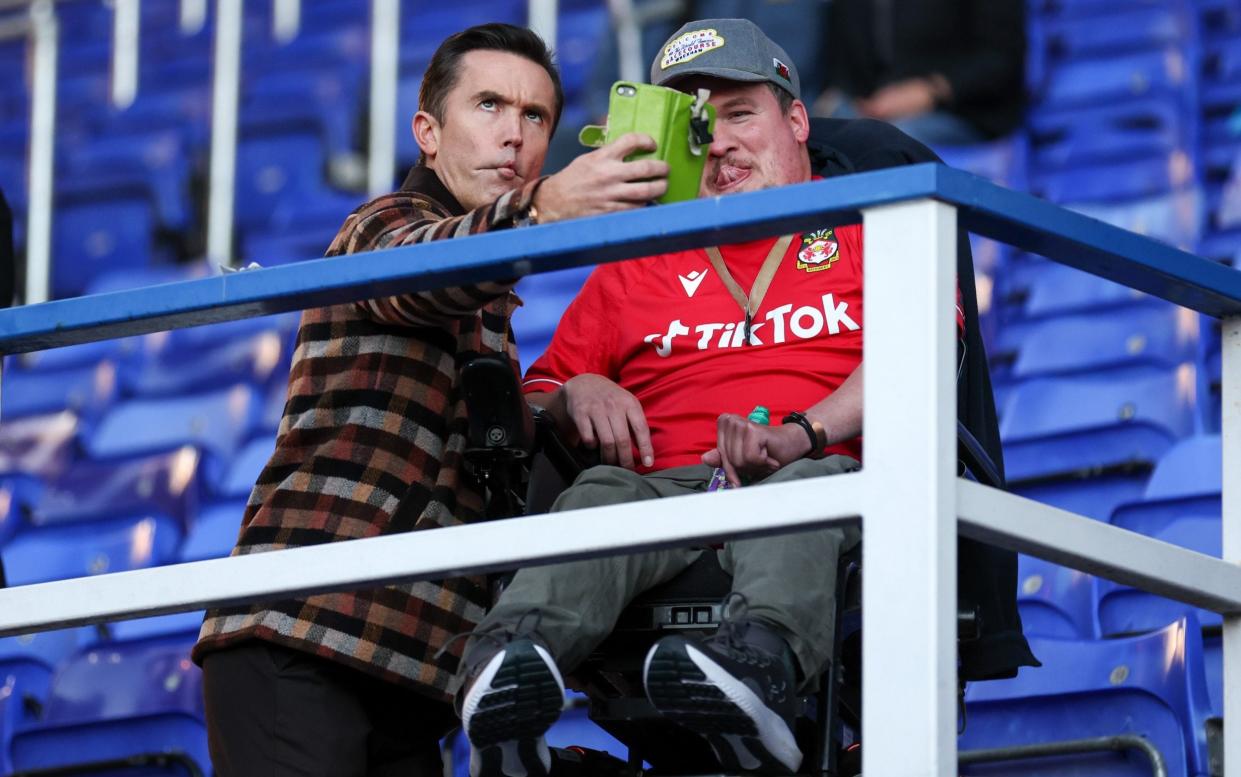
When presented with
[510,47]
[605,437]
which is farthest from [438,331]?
[510,47]

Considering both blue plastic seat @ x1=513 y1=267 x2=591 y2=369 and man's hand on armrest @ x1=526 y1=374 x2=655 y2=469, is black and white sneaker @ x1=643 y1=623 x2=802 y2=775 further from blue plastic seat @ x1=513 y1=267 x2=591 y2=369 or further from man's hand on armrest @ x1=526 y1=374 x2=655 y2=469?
blue plastic seat @ x1=513 y1=267 x2=591 y2=369

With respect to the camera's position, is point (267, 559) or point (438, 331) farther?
point (438, 331)

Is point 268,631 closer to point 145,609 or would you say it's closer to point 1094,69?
point 145,609

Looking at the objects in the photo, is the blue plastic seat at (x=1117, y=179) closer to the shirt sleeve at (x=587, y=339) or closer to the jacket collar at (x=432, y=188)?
the shirt sleeve at (x=587, y=339)

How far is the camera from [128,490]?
515cm

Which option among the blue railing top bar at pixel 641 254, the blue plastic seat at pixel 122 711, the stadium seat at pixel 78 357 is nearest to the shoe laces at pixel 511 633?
the blue railing top bar at pixel 641 254

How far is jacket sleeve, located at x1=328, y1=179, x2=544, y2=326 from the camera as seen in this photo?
213 cm

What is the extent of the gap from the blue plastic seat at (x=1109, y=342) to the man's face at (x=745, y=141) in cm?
178

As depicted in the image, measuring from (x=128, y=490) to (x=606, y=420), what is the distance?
2830mm

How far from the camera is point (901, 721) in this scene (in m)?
1.67

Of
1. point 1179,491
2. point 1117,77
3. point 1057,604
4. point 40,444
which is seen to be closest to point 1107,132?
point 1117,77

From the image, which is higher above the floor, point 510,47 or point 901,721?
point 510,47

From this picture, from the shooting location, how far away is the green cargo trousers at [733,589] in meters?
2.15

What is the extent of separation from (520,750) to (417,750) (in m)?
0.43
